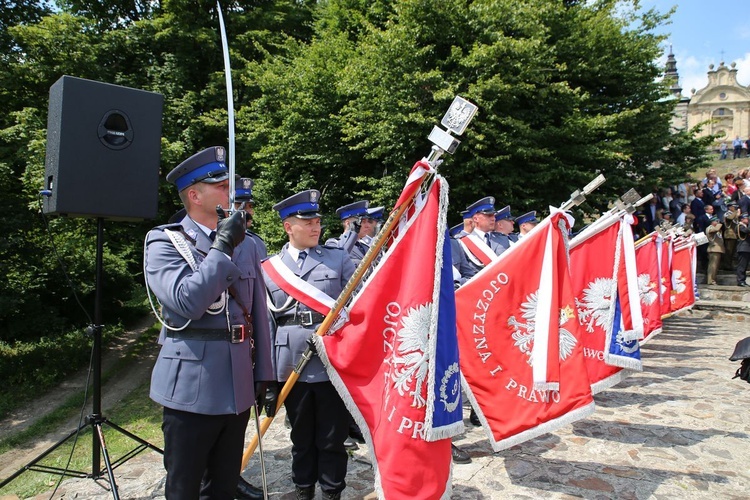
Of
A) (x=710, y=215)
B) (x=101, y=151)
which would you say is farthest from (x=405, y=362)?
(x=710, y=215)

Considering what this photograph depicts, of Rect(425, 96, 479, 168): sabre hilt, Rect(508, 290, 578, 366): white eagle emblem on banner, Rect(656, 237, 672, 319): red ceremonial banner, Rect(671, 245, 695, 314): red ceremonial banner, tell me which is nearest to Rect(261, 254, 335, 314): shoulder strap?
Rect(425, 96, 479, 168): sabre hilt

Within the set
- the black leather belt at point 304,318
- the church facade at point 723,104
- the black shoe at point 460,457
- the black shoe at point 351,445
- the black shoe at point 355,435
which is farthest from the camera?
the church facade at point 723,104

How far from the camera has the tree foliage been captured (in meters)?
12.1

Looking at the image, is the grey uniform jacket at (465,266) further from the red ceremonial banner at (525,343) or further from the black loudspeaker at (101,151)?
the black loudspeaker at (101,151)

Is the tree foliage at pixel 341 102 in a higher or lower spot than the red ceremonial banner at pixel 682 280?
higher

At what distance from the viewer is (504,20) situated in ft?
41.6

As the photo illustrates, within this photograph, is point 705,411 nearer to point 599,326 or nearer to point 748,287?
point 599,326

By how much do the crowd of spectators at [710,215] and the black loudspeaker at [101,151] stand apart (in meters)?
15.4

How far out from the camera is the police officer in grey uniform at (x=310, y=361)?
12.2 feet

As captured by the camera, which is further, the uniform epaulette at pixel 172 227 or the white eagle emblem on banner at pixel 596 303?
the white eagle emblem on banner at pixel 596 303

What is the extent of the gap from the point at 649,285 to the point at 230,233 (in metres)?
8.70

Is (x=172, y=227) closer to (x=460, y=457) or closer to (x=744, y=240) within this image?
(x=460, y=457)

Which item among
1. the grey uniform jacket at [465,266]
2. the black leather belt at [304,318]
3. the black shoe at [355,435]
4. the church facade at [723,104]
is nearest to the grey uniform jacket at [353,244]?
the grey uniform jacket at [465,266]

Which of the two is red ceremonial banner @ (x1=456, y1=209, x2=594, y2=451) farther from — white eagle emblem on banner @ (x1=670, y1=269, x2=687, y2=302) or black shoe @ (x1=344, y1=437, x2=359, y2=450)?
white eagle emblem on banner @ (x1=670, y1=269, x2=687, y2=302)
